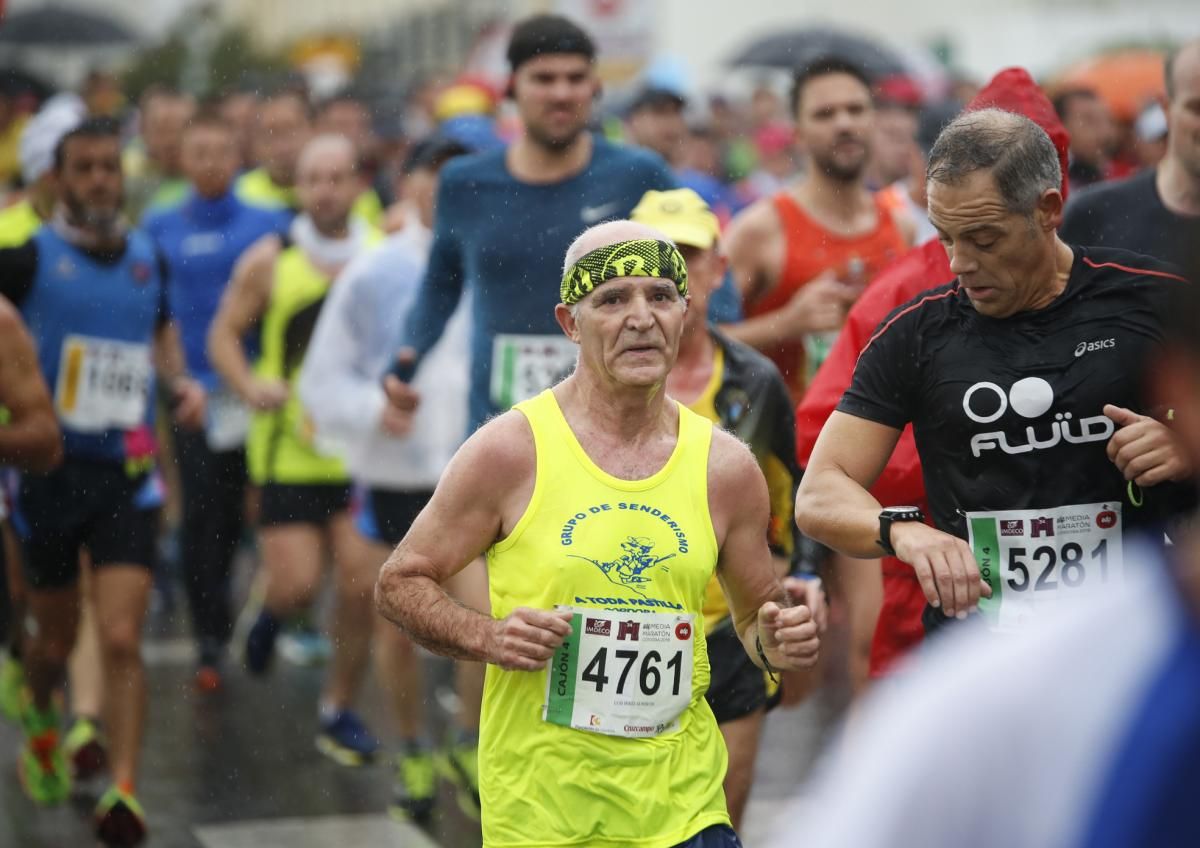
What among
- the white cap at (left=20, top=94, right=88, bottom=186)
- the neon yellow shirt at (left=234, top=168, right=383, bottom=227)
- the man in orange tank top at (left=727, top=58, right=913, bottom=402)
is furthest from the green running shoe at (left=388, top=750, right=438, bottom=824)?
the neon yellow shirt at (left=234, top=168, right=383, bottom=227)

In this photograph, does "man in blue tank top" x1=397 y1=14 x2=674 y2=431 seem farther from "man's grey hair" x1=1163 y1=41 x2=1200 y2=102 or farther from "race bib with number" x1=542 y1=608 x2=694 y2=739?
"race bib with number" x1=542 y1=608 x2=694 y2=739

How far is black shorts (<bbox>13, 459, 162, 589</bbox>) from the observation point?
730 cm

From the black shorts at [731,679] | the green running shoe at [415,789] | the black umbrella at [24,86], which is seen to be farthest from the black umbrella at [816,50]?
the black shorts at [731,679]

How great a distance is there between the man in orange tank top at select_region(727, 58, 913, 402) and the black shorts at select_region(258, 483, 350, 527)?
8.07 ft

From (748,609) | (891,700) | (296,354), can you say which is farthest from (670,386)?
(296,354)

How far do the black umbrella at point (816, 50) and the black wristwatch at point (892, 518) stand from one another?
38.4 feet

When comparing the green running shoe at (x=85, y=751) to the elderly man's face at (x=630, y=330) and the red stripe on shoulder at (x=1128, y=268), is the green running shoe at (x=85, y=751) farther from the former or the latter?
the red stripe on shoulder at (x=1128, y=268)

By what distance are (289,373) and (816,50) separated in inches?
388

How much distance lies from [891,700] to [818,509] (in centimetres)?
262

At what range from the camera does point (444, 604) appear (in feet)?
13.5

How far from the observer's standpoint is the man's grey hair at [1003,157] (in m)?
4.05

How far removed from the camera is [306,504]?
8.91 metres

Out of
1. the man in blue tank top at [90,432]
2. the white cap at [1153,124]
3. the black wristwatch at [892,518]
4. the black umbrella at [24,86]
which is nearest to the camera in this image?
the black wristwatch at [892,518]

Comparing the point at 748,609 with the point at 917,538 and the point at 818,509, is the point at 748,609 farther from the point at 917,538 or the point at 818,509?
the point at 917,538
